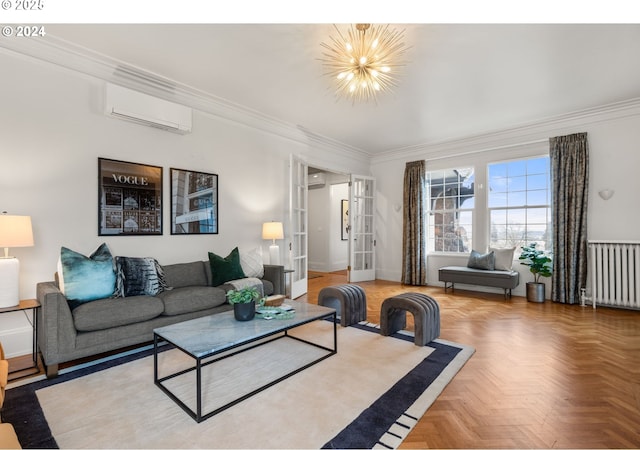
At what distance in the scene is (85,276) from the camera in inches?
106

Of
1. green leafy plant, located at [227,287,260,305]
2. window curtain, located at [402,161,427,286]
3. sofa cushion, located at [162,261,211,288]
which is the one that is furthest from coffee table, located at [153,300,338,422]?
window curtain, located at [402,161,427,286]

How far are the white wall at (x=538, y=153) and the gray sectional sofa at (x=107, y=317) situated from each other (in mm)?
4520

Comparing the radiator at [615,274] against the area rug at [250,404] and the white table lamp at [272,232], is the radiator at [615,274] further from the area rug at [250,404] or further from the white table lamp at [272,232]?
the white table lamp at [272,232]

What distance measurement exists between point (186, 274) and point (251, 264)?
830 mm

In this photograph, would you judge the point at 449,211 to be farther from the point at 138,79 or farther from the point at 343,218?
the point at 138,79

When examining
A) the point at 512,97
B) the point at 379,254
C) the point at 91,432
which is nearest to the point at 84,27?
the point at 91,432

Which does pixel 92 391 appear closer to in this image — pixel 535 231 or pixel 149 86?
pixel 149 86

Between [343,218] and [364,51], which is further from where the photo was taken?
[343,218]

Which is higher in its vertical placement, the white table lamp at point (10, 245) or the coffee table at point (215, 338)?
the white table lamp at point (10, 245)

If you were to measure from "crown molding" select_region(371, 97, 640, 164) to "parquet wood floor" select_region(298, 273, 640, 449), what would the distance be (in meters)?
2.86

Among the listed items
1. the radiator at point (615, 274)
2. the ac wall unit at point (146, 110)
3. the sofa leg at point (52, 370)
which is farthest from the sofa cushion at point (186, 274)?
the radiator at point (615, 274)

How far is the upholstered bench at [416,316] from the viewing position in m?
2.95

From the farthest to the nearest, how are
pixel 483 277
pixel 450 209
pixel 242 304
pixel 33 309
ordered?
1. pixel 450 209
2. pixel 483 277
3. pixel 33 309
4. pixel 242 304

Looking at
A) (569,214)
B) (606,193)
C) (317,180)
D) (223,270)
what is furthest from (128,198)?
(606,193)
